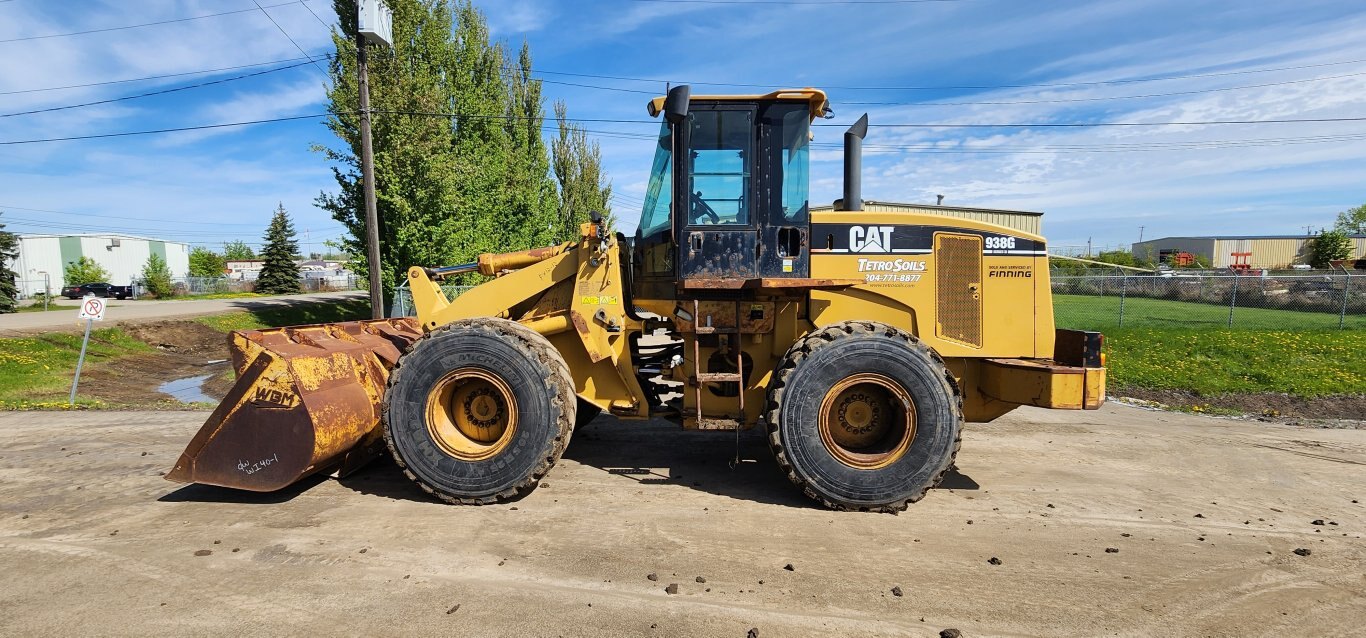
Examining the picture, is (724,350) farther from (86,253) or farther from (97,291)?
(86,253)

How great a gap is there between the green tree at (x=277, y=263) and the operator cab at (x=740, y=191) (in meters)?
52.6

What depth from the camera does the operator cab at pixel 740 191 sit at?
461cm

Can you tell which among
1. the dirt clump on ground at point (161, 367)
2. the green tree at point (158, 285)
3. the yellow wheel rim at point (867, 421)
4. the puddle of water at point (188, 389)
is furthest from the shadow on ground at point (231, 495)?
the green tree at point (158, 285)

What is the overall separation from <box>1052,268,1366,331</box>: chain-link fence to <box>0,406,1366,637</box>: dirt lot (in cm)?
1199

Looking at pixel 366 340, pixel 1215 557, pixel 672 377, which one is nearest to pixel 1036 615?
pixel 1215 557

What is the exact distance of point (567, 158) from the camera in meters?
34.2

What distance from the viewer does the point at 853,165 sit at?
5293 mm

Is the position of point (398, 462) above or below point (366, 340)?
below

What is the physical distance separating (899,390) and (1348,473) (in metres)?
4.24

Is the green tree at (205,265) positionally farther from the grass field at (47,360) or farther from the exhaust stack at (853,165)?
the exhaust stack at (853,165)

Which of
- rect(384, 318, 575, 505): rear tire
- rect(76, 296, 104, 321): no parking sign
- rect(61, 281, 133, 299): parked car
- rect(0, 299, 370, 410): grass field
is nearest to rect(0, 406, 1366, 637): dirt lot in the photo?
rect(384, 318, 575, 505): rear tire

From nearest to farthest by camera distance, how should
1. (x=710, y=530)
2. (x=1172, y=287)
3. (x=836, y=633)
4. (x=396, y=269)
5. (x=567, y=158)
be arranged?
(x=836, y=633) → (x=710, y=530) → (x=396, y=269) → (x=1172, y=287) → (x=567, y=158)

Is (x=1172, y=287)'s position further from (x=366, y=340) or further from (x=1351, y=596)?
(x=366, y=340)

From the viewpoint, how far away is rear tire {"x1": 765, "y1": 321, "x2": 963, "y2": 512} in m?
4.29
